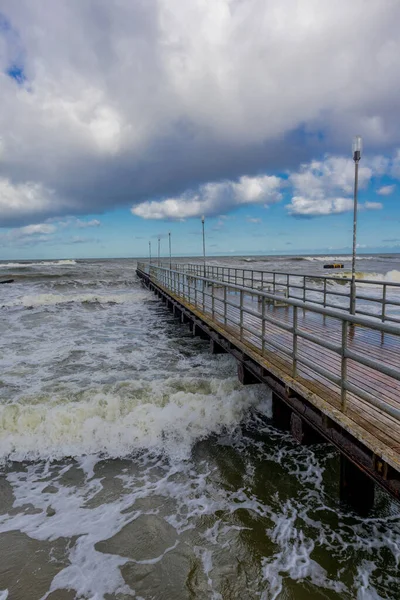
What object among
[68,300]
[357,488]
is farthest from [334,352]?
[68,300]

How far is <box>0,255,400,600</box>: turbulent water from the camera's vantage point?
3.53 metres

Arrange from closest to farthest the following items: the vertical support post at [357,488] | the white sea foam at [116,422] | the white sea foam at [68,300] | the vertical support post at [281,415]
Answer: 1. the vertical support post at [357,488]
2. the white sea foam at [116,422]
3. the vertical support post at [281,415]
4. the white sea foam at [68,300]

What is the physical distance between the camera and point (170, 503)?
4711 mm

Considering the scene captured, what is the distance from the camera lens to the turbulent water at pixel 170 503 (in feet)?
11.6

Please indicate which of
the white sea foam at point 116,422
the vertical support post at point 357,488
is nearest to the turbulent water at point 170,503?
the white sea foam at point 116,422

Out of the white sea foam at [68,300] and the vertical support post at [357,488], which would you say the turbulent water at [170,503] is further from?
the white sea foam at [68,300]

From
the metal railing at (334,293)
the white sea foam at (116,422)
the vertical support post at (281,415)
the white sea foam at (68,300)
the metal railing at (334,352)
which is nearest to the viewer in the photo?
the metal railing at (334,352)

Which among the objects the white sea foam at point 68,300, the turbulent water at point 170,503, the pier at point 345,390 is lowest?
the turbulent water at point 170,503

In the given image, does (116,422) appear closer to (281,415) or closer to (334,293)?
(281,415)

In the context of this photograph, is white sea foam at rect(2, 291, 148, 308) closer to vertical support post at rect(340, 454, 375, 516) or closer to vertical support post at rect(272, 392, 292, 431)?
vertical support post at rect(272, 392, 292, 431)

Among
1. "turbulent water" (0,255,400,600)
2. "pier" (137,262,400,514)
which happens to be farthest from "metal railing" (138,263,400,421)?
"turbulent water" (0,255,400,600)

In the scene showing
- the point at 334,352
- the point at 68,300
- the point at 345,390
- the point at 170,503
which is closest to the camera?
the point at 345,390

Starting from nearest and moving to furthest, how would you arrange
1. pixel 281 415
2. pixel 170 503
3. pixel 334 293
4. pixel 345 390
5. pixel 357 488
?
pixel 345 390 < pixel 357 488 < pixel 170 503 < pixel 281 415 < pixel 334 293

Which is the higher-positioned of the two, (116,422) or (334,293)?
(334,293)
